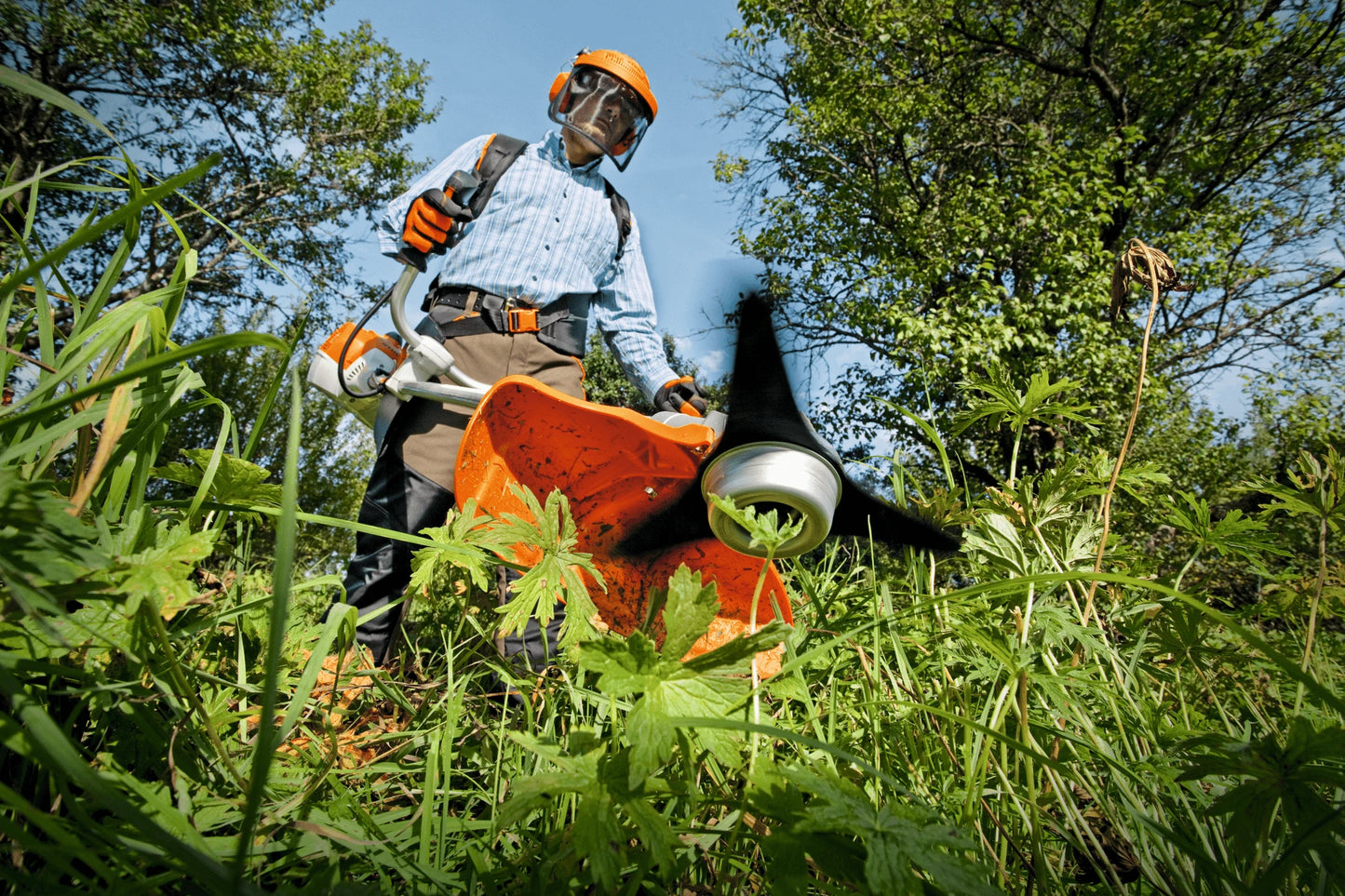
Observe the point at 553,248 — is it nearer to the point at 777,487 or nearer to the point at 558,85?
the point at 558,85

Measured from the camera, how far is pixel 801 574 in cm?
162

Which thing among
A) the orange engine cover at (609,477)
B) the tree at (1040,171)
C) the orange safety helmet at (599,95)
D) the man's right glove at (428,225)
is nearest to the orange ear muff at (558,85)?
the orange safety helmet at (599,95)

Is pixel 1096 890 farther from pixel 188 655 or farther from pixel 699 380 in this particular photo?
pixel 699 380

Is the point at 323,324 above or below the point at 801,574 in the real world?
above

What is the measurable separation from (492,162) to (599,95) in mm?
546

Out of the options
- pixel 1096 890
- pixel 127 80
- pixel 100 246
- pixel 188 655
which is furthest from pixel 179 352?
pixel 127 80

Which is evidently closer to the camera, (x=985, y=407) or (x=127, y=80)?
(x=985, y=407)

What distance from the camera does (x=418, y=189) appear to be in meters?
2.55

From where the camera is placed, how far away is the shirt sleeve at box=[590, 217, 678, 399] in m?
2.69

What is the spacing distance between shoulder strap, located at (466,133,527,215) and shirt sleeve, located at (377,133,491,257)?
50mm

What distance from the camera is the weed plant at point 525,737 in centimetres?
53

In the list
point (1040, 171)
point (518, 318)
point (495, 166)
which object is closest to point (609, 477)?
point (518, 318)

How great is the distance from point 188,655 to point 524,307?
1756 millimetres

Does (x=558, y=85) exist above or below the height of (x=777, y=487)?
above
